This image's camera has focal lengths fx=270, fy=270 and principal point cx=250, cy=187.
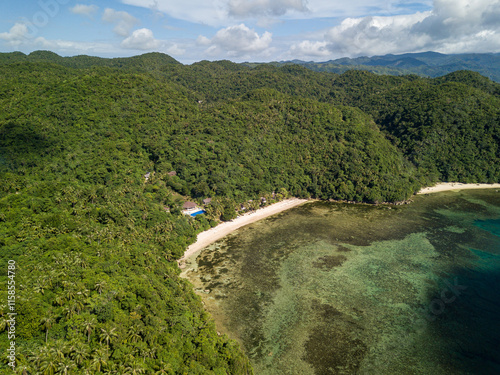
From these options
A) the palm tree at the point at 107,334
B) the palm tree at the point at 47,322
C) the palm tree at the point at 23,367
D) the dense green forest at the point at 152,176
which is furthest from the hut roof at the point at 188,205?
the palm tree at the point at 23,367

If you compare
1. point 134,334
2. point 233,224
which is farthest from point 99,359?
point 233,224

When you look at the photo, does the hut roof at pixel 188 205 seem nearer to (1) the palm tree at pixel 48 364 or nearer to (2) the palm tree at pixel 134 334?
(2) the palm tree at pixel 134 334

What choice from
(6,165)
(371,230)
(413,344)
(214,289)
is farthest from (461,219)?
(6,165)

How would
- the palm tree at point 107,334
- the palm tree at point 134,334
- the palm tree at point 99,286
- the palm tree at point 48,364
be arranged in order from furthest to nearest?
the palm tree at point 99,286 → the palm tree at point 134,334 → the palm tree at point 107,334 → the palm tree at point 48,364

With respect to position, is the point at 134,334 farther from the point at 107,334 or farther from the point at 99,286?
the point at 99,286

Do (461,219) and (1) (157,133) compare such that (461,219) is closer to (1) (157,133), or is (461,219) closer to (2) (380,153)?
(2) (380,153)
